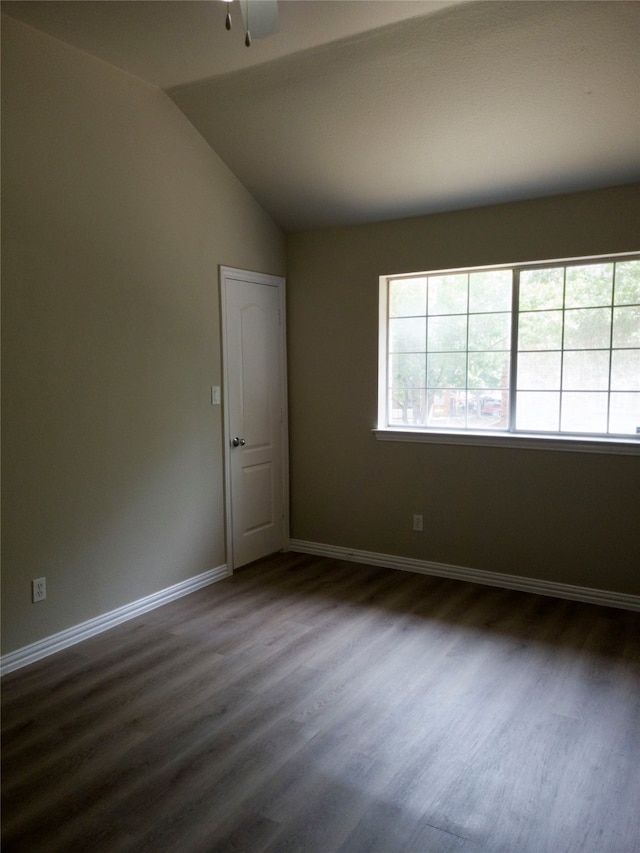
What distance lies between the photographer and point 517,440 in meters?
3.90

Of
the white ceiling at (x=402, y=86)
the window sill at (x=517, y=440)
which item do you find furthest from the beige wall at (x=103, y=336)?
the window sill at (x=517, y=440)

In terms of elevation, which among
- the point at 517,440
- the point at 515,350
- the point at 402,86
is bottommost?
the point at 517,440

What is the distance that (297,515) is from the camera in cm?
491

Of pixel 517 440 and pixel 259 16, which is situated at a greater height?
pixel 259 16

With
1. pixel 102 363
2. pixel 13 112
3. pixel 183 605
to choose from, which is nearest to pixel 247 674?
pixel 183 605

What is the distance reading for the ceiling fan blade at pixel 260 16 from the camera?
6.68ft

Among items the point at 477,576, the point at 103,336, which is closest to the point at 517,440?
the point at 477,576

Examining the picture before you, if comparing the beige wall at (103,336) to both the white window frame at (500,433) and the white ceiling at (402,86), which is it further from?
the white window frame at (500,433)

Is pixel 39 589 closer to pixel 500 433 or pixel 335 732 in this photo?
pixel 335 732

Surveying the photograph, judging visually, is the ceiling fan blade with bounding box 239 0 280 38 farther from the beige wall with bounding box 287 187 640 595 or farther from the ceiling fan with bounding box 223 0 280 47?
the beige wall with bounding box 287 187 640 595

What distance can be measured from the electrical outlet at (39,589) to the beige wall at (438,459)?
7.20ft

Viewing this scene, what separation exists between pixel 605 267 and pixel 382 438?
183 centimetres

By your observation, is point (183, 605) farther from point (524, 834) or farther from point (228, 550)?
point (524, 834)

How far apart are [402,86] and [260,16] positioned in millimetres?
1308
